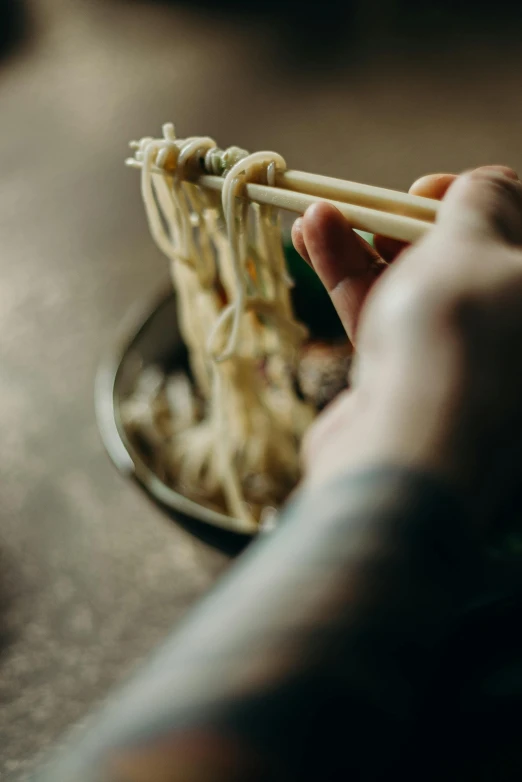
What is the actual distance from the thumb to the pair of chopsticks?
4 cm

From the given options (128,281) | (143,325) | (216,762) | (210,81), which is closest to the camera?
(216,762)

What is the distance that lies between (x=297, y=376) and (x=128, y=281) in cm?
46

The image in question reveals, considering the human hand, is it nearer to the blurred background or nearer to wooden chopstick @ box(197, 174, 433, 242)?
wooden chopstick @ box(197, 174, 433, 242)

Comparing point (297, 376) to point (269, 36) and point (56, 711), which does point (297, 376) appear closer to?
point (56, 711)

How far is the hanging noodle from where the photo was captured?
23.3 inches

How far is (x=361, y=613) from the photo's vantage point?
0.76 ft

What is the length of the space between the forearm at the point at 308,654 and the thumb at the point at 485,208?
0.59 feet

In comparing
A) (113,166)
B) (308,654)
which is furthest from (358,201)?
(113,166)

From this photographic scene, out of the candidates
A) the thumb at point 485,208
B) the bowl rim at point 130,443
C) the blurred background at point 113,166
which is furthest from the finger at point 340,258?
the blurred background at point 113,166

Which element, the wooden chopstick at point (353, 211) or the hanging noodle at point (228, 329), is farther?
the hanging noodle at point (228, 329)

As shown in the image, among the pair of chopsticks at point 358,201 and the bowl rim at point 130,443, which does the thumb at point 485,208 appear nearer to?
the pair of chopsticks at point 358,201

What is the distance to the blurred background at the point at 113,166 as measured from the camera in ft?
2.64

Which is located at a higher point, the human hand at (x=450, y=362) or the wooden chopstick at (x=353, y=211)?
the wooden chopstick at (x=353, y=211)

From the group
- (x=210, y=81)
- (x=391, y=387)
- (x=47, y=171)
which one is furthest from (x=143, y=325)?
(x=210, y=81)
